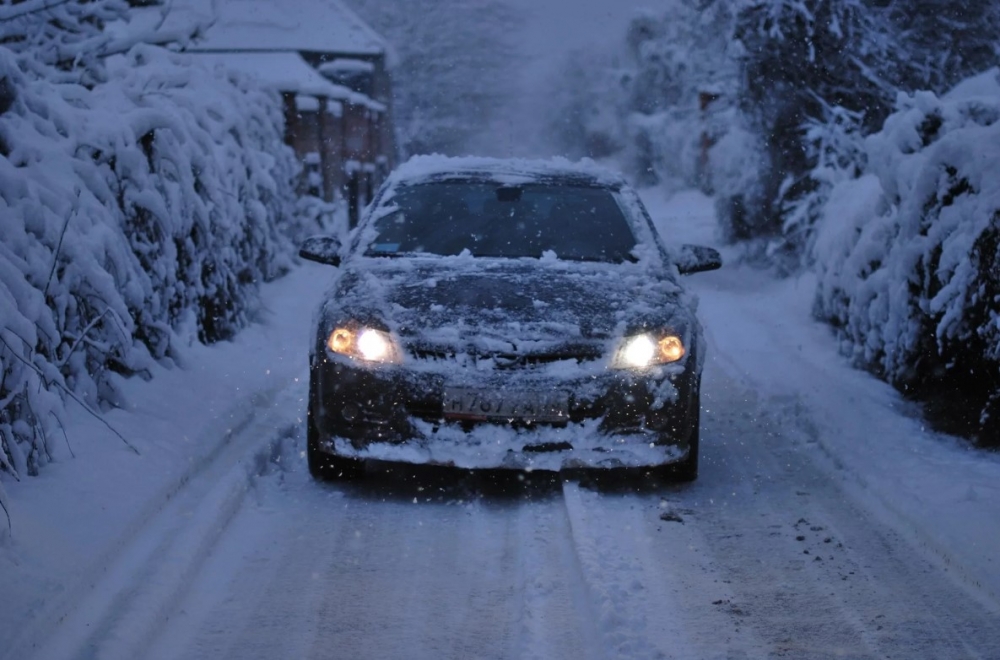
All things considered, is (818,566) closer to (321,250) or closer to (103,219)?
(321,250)

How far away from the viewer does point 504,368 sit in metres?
5.52

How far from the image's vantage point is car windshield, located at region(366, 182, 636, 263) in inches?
265

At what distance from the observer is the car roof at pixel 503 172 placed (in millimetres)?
7434

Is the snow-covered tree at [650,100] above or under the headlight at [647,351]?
under

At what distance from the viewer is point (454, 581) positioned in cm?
459

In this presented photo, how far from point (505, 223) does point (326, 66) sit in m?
40.9

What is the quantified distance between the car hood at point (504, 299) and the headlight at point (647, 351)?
0.25 ft

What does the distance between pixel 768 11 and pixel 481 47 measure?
173 feet

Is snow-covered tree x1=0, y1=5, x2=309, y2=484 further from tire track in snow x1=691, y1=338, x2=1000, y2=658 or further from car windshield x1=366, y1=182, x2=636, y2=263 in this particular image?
tire track in snow x1=691, y1=338, x2=1000, y2=658

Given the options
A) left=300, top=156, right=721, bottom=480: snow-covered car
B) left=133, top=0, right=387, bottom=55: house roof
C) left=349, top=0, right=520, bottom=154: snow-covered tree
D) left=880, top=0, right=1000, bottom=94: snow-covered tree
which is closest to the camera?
left=300, top=156, right=721, bottom=480: snow-covered car

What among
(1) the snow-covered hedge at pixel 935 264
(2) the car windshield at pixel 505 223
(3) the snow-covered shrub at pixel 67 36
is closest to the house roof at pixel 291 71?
(3) the snow-covered shrub at pixel 67 36

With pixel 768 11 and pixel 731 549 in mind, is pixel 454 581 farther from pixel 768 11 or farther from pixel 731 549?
pixel 768 11

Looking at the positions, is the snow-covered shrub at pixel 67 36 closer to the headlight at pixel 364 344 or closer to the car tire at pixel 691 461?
the headlight at pixel 364 344

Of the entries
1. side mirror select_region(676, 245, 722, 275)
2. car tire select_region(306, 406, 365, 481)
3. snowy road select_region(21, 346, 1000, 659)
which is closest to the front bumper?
car tire select_region(306, 406, 365, 481)
